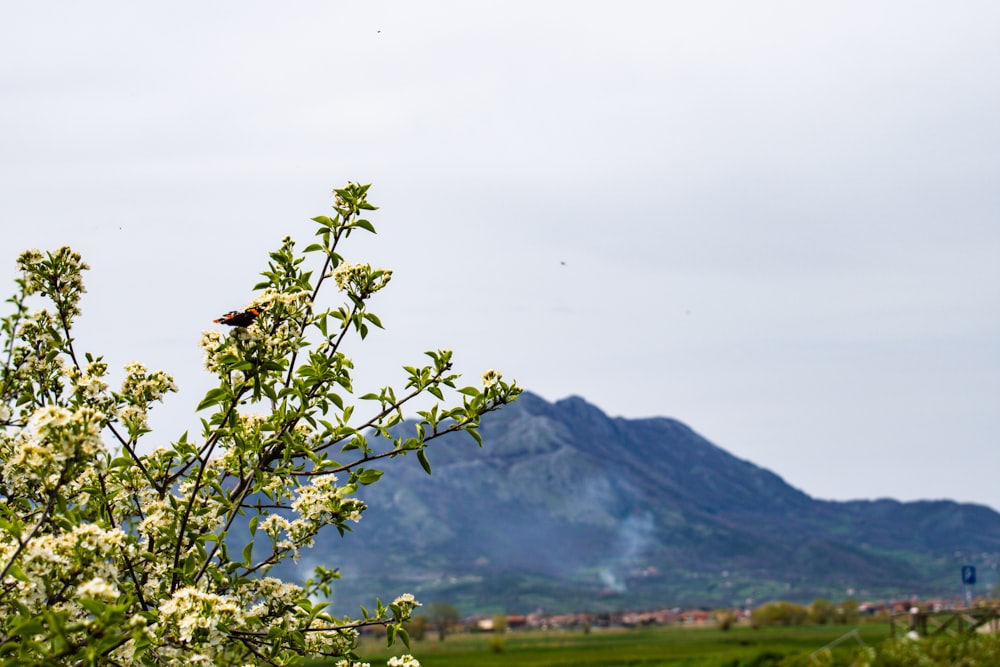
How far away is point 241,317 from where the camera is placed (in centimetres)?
611

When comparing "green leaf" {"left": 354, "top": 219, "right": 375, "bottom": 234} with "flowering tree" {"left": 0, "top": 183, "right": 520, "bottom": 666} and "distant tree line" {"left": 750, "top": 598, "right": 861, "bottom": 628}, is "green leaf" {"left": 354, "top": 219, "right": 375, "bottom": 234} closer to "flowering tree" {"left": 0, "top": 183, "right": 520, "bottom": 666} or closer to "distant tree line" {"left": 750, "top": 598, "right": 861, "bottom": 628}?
"flowering tree" {"left": 0, "top": 183, "right": 520, "bottom": 666}

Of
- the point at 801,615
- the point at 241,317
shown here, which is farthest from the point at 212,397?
the point at 801,615

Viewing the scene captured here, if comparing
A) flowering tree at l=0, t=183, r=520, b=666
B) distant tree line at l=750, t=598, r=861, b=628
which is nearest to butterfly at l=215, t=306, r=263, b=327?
flowering tree at l=0, t=183, r=520, b=666

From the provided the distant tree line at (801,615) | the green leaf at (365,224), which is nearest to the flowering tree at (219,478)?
the green leaf at (365,224)

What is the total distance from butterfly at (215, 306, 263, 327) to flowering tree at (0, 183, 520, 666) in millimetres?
18

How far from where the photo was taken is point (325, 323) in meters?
7.21

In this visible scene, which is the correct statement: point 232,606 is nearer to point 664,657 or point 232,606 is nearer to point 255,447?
point 255,447

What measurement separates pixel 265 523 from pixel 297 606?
2.60 ft

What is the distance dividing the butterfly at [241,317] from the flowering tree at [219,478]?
0.02 metres

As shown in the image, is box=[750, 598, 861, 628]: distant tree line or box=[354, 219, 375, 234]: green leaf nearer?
box=[354, 219, 375, 234]: green leaf

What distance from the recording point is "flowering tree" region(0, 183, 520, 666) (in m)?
5.36

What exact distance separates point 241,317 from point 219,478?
2.01m

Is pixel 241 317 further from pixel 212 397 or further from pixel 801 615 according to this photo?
pixel 801 615

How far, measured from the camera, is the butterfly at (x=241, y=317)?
239 inches
